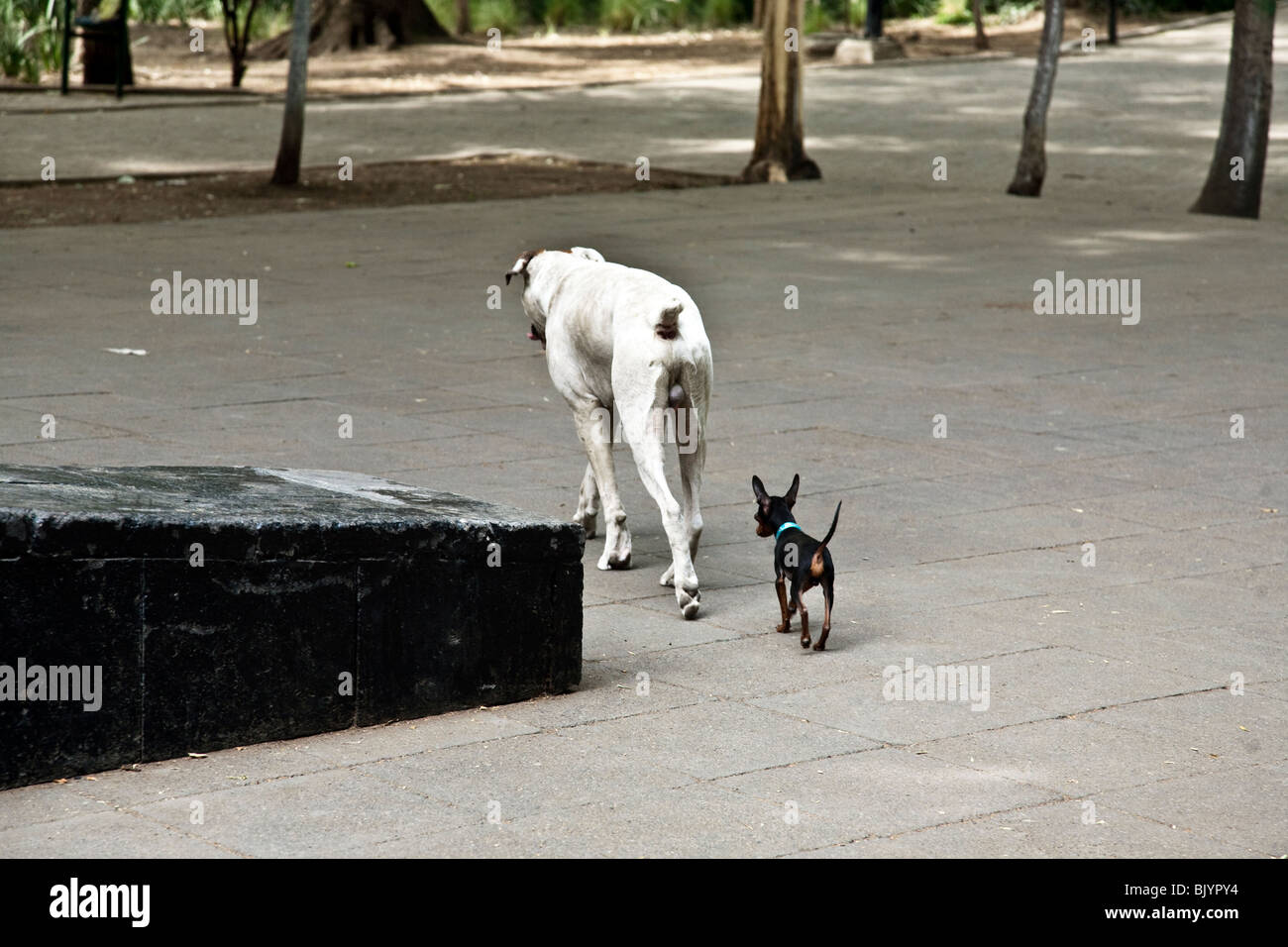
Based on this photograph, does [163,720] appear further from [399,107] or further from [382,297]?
[399,107]

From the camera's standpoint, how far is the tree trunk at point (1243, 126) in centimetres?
2105

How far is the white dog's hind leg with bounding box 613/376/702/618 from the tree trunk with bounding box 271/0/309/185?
1447 centimetres

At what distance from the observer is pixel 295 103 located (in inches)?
822

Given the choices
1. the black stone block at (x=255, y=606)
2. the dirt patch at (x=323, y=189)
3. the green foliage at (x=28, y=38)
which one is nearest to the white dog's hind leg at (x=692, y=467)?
the black stone block at (x=255, y=606)

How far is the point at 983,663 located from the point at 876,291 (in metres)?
9.63

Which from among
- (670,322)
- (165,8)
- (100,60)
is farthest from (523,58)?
(670,322)

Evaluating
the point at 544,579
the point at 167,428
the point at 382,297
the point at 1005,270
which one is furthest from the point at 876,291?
the point at 544,579

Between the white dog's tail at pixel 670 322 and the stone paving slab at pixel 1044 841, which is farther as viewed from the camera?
the white dog's tail at pixel 670 322

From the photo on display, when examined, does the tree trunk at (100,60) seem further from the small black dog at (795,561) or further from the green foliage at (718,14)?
the small black dog at (795,561)

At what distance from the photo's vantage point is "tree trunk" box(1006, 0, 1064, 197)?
71.7 feet

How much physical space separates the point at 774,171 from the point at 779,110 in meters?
0.79

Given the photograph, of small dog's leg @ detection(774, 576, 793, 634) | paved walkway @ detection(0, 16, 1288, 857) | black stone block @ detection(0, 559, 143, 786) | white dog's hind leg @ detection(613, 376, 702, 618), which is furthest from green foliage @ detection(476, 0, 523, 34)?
black stone block @ detection(0, 559, 143, 786)

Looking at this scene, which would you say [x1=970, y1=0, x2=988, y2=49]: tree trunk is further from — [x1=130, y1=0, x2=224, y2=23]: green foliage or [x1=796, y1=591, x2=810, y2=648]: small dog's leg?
[x1=796, y1=591, x2=810, y2=648]: small dog's leg

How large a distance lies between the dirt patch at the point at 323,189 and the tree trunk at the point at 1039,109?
12.2 ft
